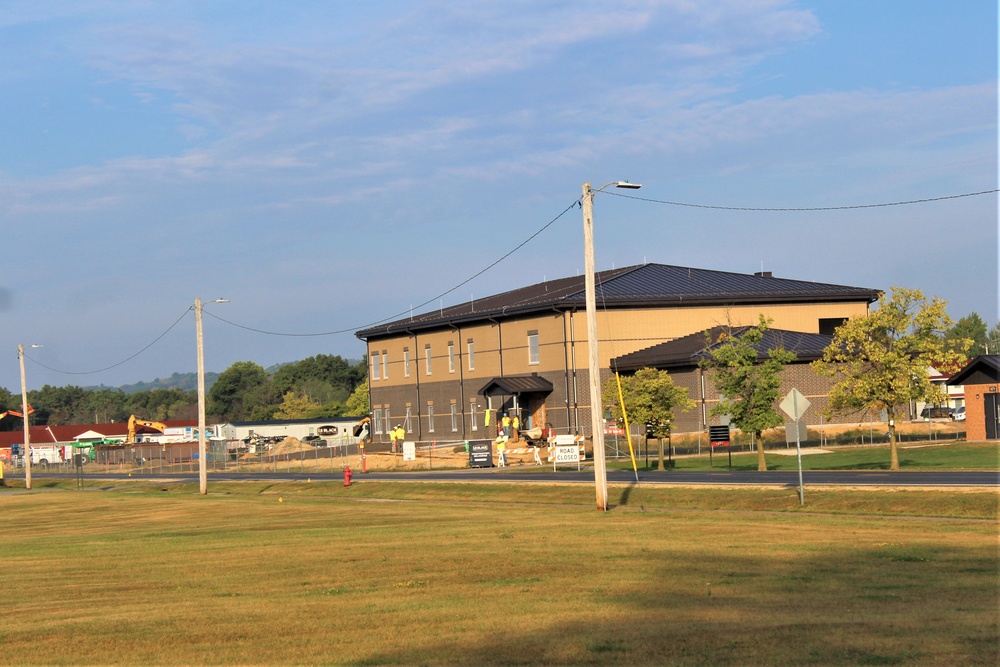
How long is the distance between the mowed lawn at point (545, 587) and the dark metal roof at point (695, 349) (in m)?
35.3

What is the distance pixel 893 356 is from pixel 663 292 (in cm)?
3857

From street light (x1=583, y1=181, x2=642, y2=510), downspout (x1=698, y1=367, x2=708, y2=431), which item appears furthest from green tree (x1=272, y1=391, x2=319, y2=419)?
street light (x1=583, y1=181, x2=642, y2=510)

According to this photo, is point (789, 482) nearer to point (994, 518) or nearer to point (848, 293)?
point (994, 518)

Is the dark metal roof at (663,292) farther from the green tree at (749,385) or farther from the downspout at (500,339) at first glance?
the green tree at (749,385)

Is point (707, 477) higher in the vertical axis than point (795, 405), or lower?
lower

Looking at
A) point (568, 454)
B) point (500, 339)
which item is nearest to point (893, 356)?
point (568, 454)

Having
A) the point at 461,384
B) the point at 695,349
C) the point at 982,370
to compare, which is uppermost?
the point at 695,349

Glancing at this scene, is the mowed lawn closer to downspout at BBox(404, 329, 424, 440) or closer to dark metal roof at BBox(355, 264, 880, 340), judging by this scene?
dark metal roof at BBox(355, 264, 880, 340)

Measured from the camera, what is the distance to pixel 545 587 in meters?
17.2

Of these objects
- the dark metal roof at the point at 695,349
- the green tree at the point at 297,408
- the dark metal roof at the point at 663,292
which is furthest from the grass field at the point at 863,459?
the green tree at the point at 297,408

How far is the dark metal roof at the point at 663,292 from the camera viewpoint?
77.4 metres

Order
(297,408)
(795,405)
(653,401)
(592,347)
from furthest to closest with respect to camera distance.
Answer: (297,408)
(653,401)
(592,347)
(795,405)

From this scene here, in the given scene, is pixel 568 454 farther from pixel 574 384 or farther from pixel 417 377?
pixel 417 377

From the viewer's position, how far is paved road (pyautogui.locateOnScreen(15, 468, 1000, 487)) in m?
32.7
